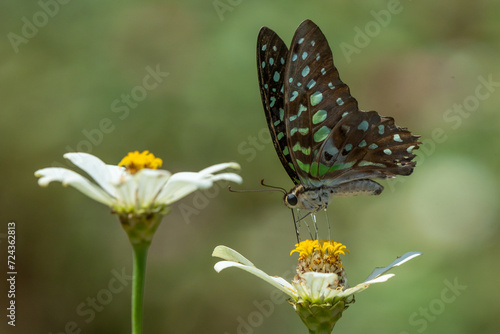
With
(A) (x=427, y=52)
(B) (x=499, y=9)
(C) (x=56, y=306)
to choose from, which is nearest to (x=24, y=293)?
(C) (x=56, y=306)

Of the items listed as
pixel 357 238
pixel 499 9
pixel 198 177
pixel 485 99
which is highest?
pixel 499 9

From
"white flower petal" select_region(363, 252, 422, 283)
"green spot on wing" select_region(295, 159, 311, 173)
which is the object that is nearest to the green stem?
"white flower petal" select_region(363, 252, 422, 283)

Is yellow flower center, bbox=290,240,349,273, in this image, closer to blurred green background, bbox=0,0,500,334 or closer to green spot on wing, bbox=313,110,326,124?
green spot on wing, bbox=313,110,326,124

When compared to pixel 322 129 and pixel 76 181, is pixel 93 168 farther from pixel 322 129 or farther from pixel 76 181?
pixel 322 129

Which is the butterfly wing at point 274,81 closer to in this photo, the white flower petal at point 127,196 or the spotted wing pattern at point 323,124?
the spotted wing pattern at point 323,124

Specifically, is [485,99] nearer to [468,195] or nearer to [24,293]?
[468,195]

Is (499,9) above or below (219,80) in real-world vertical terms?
above

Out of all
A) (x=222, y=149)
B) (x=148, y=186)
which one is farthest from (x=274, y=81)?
(x=222, y=149)

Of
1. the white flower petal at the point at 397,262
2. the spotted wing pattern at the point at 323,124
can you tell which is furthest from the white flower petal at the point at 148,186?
the spotted wing pattern at the point at 323,124

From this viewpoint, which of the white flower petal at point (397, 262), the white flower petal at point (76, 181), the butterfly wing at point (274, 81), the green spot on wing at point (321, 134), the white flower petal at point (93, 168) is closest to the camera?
the white flower petal at point (76, 181)
